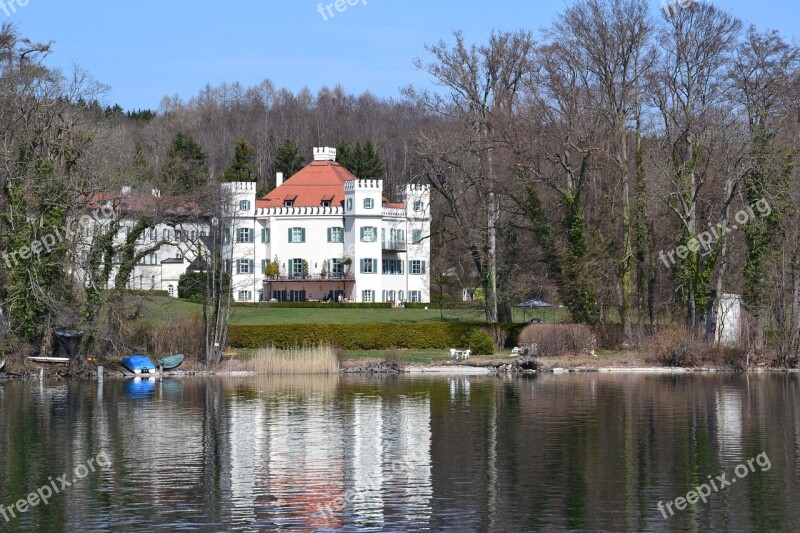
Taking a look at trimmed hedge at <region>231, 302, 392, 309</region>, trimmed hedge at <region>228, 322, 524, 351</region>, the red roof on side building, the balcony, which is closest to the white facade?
the balcony

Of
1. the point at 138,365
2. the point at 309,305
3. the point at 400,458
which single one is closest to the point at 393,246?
the point at 309,305

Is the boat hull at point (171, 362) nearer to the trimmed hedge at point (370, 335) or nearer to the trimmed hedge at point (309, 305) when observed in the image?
the trimmed hedge at point (370, 335)

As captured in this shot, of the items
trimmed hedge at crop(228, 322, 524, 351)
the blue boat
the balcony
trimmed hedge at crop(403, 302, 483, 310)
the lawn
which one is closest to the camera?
the blue boat

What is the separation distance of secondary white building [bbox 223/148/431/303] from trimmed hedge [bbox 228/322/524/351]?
1272 inches

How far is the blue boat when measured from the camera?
4056 cm

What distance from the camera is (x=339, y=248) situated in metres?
80.8

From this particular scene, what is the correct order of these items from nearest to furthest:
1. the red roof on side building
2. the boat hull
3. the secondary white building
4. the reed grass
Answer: the reed grass → the boat hull → the secondary white building → the red roof on side building

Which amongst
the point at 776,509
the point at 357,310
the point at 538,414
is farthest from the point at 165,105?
the point at 776,509

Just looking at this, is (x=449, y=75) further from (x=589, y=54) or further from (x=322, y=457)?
(x=322, y=457)

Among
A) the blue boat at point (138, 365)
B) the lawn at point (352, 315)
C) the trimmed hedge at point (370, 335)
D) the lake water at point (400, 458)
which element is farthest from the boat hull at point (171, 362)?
the lawn at point (352, 315)

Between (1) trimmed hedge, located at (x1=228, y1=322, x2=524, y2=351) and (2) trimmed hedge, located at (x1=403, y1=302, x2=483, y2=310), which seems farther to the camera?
(2) trimmed hedge, located at (x1=403, y1=302, x2=483, y2=310)

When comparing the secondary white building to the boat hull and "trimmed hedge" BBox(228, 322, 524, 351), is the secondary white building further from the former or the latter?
the boat hull

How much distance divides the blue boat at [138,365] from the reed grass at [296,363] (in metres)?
2.96

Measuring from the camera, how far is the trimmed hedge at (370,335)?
4547 cm
